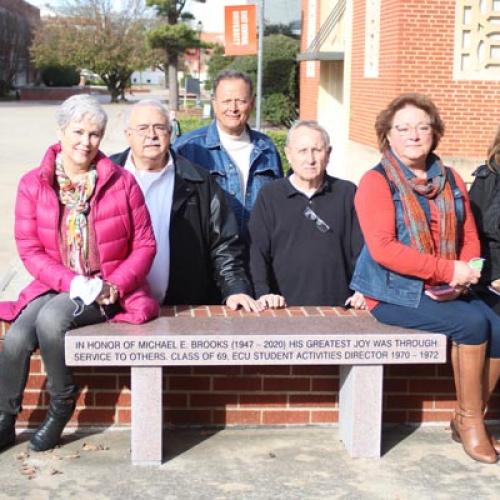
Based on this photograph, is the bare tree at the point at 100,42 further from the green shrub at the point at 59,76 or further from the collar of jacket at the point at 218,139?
the collar of jacket at the point at 218,139

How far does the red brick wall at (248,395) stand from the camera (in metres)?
4.32

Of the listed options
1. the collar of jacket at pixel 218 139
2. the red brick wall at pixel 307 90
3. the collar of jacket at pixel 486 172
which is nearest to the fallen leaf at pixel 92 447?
the collar of jacket at pixel 218 139

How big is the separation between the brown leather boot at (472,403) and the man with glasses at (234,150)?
1.49m

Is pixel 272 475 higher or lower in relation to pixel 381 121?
lower

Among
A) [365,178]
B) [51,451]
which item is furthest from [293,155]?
[51,451]

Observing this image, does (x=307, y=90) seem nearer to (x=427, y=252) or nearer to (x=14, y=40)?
(x=427, y=252)

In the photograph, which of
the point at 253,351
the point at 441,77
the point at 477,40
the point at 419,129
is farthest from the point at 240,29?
the point at 253,351

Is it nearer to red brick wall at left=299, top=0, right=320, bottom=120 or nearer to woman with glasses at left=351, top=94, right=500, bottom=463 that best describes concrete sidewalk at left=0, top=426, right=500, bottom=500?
woman with glasses at left=351, top=94, right=500, bottom=463

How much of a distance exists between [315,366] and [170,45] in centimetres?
4236

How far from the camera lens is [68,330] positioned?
382 cm

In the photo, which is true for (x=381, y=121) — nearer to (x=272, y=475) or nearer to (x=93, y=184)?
(x=93, y=184)

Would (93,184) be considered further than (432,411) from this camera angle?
No

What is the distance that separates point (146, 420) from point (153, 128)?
1.37 metres

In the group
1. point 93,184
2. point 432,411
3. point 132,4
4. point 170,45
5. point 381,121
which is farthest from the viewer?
point 132,4
